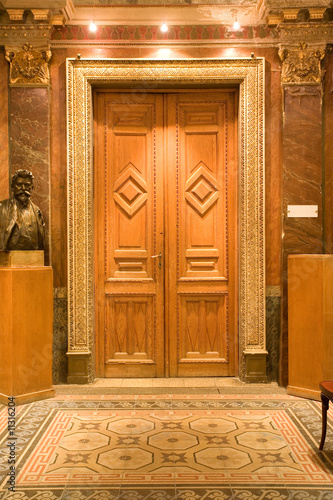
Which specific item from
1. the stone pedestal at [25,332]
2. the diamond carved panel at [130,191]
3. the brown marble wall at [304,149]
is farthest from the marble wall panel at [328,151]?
the stone pedestal at [25,332]

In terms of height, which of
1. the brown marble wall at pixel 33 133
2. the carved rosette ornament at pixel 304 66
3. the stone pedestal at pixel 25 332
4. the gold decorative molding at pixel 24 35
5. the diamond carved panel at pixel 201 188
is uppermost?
the gold decorative molding at pixel 24 35

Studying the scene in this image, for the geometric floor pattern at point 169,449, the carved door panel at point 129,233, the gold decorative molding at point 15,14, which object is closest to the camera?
the geometric floor pattern at point 169,449

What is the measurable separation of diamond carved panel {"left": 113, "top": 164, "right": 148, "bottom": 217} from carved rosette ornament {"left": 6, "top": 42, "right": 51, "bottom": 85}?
1092mm

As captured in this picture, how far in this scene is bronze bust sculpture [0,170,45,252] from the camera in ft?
12.9

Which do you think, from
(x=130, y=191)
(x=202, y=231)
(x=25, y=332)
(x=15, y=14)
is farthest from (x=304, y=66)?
(x=25, y=332)

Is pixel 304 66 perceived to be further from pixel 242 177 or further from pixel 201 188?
pixel 201 188

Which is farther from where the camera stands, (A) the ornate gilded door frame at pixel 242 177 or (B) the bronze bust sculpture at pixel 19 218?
(A) the ornate gilded door frame at pixel 242 177

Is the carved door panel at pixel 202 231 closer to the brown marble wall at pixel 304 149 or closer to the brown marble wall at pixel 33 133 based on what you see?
the brown marble wall at pixel 304 149

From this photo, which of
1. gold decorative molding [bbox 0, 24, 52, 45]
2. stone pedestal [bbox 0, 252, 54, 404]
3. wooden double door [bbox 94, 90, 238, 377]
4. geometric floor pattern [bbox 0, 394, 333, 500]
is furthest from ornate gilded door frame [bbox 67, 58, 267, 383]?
geometric floor pattern [bbox 0, 394, 333, 500]

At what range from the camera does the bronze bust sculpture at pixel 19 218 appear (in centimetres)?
395

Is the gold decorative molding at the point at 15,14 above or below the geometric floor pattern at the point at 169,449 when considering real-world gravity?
above

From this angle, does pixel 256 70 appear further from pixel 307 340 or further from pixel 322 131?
pixel 307 340

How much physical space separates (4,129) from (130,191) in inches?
49.6

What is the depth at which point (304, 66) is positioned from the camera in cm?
435
